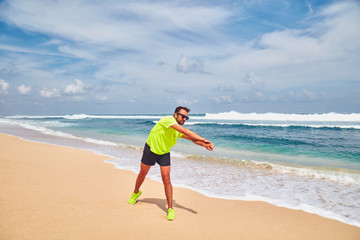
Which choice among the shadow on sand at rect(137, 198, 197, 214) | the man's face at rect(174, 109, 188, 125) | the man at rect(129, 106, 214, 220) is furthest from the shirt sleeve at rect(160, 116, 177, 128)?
the shadow on sand at rect(137, 198, 197, 214)

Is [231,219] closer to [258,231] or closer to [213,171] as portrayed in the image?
[258,231]

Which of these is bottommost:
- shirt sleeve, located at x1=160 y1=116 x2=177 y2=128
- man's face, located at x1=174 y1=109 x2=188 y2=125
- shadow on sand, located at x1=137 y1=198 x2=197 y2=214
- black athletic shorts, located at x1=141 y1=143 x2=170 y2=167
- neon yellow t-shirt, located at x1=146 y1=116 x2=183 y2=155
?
shadow on sand, located at x1=137 y1=198 x2=197 y2=214

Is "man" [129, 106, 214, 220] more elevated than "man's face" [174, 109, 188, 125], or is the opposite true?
"man's face" [174, 109, 188, 125]

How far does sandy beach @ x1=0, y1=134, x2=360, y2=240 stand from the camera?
3084mm

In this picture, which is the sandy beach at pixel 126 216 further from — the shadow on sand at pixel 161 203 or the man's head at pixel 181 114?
the man's head at pixel 181 114

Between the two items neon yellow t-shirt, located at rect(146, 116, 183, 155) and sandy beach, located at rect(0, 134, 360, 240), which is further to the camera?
neon yellow t-shirt, located at rect(146, 116, 183, 155)

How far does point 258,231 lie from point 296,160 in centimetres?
808

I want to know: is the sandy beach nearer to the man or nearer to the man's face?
the man

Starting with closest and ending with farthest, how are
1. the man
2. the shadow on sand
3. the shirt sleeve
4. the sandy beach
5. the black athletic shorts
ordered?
the sandy beach → the shirt sleeve → the man → the black athletic shorts → the shadow on sand

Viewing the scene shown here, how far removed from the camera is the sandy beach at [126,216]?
308 cm

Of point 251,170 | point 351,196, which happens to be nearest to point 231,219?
point 351,196

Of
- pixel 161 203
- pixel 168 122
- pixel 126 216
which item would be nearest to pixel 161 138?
pixel 168 122

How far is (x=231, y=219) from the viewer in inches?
150

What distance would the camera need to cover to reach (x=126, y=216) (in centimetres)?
364
